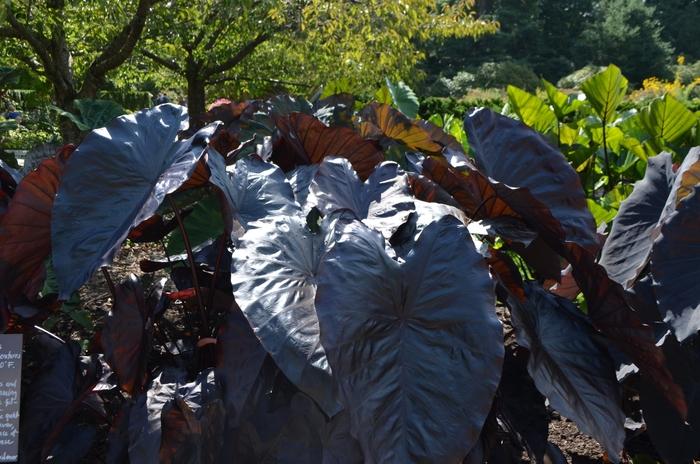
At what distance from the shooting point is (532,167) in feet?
6.56

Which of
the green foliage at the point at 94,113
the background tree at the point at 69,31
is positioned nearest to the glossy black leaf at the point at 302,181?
the green foliage at the point at 94,113

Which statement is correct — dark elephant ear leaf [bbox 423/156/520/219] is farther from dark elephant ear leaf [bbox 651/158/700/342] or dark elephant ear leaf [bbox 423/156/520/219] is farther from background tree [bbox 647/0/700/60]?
background tree [bbox 647/0/700/60]

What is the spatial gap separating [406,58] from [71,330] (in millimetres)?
6778

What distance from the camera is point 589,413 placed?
147 centimetres

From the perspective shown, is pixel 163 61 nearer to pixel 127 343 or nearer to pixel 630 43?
pixel 127 343

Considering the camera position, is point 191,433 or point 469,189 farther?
point 469,189

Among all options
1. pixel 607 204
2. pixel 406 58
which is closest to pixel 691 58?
pixel 406 58

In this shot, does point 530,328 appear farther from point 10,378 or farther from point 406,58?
point 406,58

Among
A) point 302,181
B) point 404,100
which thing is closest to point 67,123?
point 404,100

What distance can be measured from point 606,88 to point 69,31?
16.9 ft

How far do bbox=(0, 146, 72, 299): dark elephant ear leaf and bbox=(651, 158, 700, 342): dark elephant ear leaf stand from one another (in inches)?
51.0

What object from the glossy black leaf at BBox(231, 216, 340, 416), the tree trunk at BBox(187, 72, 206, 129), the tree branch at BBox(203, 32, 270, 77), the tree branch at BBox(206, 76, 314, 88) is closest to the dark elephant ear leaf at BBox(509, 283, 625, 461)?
the glossy black leaf at BBox(231, 216, 340, 416)

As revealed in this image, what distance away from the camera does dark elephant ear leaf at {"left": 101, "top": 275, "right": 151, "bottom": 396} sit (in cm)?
168

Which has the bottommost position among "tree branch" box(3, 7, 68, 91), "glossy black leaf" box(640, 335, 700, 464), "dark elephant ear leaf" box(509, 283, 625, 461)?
"glossy black leaf" box(640, 335, 700, 464)
